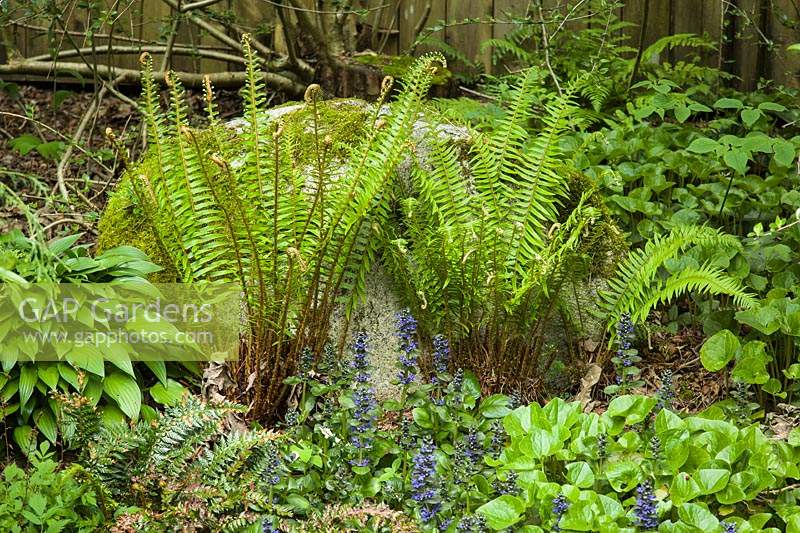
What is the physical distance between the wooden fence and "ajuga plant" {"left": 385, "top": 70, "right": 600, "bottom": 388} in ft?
6.67

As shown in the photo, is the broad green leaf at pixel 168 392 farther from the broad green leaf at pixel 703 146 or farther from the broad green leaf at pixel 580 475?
the broad green leaf at pixel 703 146

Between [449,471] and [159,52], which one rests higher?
[159,52]

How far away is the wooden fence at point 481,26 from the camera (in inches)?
233

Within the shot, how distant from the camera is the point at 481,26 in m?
6.60

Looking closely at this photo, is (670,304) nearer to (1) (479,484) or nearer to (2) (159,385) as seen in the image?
(1) (479,484)

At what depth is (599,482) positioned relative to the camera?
2982 millimetres

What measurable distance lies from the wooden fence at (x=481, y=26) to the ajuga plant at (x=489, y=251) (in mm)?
2034

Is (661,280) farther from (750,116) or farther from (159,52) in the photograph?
(159,52)

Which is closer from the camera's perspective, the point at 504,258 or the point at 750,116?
the point at 504,258

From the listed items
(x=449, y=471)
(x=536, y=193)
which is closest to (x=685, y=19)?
(x=536, y=193)

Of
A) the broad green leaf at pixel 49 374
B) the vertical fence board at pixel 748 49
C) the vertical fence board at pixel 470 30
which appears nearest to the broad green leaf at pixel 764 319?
the broad green leaf at pixel 49 374

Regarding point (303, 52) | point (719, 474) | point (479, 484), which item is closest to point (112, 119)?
point (303, 52)

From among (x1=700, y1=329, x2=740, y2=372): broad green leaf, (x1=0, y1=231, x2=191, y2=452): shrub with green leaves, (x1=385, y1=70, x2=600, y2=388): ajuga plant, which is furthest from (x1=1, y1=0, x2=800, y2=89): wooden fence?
(x1=0, y1=231, x2=191, y2=452): shrub with green leaves

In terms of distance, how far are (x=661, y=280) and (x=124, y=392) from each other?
219 centimetres
